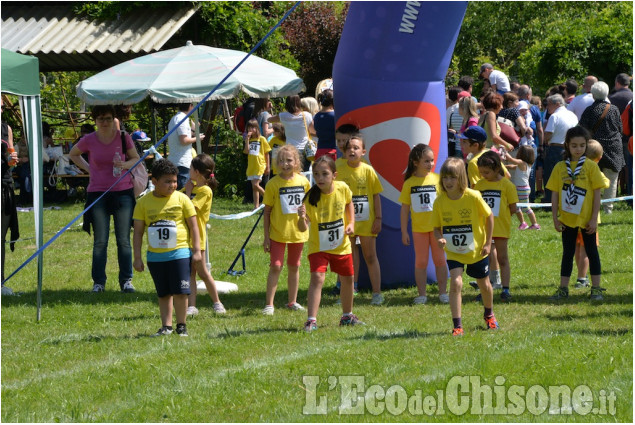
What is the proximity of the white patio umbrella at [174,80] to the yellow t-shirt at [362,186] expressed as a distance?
108 inches

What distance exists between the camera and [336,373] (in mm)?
6602

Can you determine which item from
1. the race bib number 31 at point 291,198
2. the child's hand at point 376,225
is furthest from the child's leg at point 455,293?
the race bib number 31 at point 291,198

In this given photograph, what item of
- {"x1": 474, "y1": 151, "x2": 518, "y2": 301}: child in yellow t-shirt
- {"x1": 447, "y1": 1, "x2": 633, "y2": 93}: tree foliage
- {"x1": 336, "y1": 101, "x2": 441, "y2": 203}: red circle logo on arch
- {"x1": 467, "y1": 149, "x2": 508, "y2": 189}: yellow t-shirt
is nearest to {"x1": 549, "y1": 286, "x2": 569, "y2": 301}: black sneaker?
{"x1": 474, "y1": 151, "x2": 518, "y2": 301}: child in yellow t-shirt

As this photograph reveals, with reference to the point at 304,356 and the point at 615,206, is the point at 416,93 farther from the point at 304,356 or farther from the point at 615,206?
the point at 615,206

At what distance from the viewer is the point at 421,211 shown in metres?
9.34

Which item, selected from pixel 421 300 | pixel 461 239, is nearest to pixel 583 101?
pixel 421 300

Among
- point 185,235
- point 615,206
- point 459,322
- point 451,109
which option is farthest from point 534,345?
point 615,206

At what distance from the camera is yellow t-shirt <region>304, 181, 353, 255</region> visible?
27.0ft

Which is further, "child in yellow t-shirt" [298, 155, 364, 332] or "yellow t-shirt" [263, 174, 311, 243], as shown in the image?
"yellow t-shirt" [263, 174, 311, 243]

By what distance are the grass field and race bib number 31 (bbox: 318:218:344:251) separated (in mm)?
700

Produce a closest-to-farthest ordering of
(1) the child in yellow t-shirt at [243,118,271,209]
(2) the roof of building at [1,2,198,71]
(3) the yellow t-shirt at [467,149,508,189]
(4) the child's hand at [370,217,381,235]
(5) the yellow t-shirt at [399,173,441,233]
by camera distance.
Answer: (4) the child's hand at [370,217,381,235] → (5) the yellow t-shirt at [399,173,441,233] → (3) the yellow t-shirt at [467,149,508,189] → (1) the child in yellow t-shirt at [243,118,271,209] → (2) the roof of building at [1,2,198,71]

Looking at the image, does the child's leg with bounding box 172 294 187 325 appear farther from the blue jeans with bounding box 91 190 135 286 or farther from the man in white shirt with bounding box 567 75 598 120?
the man in white shirt with bounding box 567 75 598 120

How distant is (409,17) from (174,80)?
3229 mm

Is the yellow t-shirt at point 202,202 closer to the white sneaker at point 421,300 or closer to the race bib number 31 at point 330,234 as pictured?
the race bib number 31 at point 330,234
